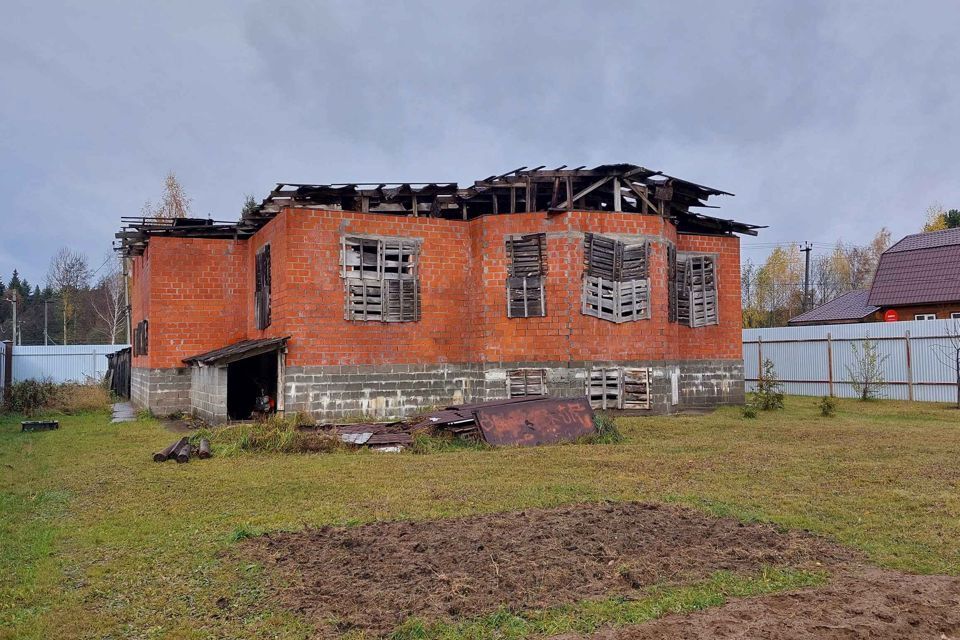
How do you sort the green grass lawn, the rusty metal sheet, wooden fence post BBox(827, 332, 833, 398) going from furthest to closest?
wooden fence post BBox(827, 332, 833, 398) → the rusty metal sheet → the green grass lawn

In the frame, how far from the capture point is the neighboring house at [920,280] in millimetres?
26000

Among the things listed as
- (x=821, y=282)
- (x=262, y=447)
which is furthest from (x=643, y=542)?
(x=821, y=282)

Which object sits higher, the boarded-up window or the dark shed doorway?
the boarded-up window

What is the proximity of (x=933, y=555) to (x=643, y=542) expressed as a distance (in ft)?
7.88

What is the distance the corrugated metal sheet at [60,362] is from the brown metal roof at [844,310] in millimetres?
34661

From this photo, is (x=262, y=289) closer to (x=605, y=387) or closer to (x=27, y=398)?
(x=27, y=398)

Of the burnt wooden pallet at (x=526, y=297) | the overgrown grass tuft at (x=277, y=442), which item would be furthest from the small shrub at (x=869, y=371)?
the overgrown grass tuft at (x=277, y=442)

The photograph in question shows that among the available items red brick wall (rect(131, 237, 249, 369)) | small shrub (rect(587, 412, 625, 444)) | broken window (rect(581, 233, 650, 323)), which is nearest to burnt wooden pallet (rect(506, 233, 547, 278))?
broken window (rect(581, 233, 650, 323))

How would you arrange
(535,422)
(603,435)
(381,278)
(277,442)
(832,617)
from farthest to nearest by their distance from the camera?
(381,278), (603,435), (535,422), (277,442), (832,617)

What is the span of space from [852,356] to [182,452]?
2049cm

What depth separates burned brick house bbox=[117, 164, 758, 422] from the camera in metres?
16.3

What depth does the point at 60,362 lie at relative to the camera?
3425 centimetres

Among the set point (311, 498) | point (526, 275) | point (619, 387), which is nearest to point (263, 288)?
point (526, 275)

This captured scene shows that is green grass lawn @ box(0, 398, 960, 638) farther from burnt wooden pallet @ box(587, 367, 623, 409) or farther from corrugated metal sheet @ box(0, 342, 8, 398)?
corrugated metal sheet @ box(0, 342, 8, 398)
